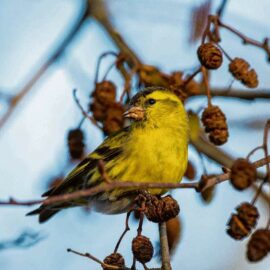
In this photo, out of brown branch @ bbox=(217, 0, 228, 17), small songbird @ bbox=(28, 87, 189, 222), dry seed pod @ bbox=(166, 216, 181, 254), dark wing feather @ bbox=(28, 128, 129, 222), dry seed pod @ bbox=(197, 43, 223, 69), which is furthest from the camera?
dark wing feather @ bbox=(28, 128, 129, 222)

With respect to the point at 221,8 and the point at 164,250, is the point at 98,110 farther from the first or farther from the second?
the point at 164,250

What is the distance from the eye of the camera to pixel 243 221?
176cm

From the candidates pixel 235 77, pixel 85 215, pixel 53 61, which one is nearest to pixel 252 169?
pixel 235 77

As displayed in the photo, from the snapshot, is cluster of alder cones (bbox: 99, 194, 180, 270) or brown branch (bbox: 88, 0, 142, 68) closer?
cluster of alder cones (bbox: 99, 194, 180, 270)

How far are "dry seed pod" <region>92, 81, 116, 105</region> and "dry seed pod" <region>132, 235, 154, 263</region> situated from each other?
1122mm

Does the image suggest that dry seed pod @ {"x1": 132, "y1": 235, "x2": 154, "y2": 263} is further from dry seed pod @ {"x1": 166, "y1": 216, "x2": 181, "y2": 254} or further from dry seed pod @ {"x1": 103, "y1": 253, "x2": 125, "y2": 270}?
dry seed pod @ {"x1": 166, "y1": 216, "x2": 181, "y2": 254}

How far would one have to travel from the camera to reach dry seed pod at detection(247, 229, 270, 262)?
174cm

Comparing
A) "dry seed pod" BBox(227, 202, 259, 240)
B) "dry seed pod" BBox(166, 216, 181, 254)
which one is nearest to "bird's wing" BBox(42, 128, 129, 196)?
"dry seed pod" BBox(166, 216, 181, 254)

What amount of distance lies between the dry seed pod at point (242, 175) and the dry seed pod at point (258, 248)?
0.57 ft

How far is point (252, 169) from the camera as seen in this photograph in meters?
1.72

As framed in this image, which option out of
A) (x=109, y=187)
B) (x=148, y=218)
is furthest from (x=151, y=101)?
(x=109, y=187)

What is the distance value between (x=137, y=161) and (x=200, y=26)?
2.49 ft

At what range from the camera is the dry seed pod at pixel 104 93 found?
3.12 metres

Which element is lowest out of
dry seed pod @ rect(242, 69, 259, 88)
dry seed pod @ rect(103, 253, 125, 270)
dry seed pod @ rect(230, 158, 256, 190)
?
dry seed pod @ rect(103, 253, 125, 270)
